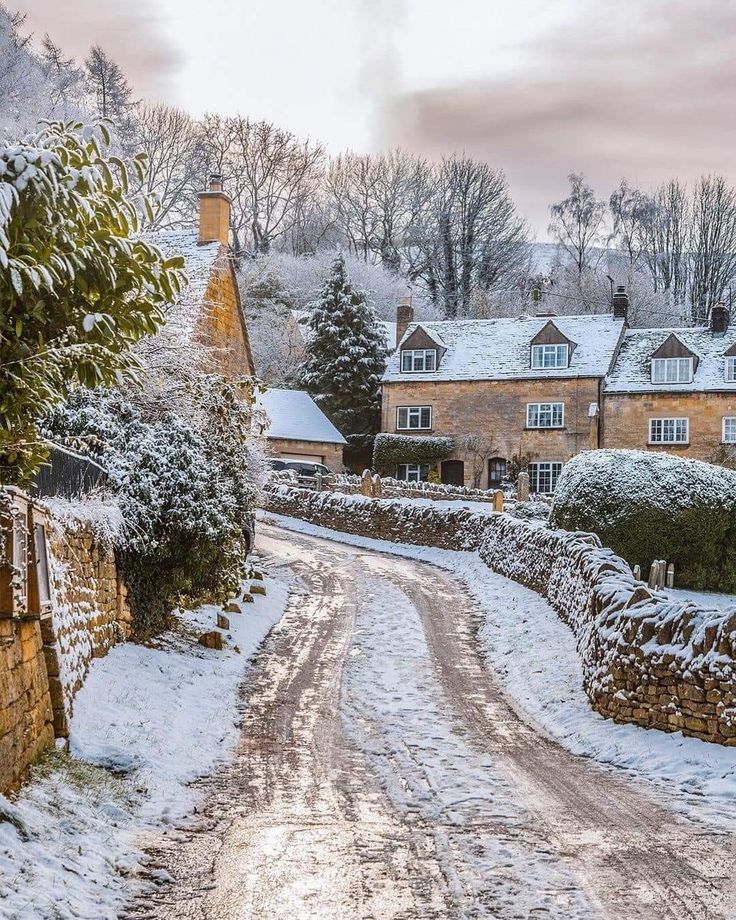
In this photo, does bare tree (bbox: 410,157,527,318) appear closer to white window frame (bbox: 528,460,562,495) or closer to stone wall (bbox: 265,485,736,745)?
white window frame (bbox: 528,460,562,495)

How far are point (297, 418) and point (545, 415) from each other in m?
12.1

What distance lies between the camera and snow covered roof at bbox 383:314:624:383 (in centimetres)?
4588

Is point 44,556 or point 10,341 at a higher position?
point 10,341

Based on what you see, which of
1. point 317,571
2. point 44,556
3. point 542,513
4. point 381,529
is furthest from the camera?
point 542,513

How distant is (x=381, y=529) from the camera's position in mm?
30031

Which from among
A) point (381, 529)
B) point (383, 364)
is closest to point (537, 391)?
point (383, 364)

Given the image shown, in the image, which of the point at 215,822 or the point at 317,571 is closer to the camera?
the point at 215,822

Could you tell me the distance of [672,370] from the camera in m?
44.6

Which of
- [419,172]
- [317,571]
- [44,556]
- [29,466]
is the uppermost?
[419,172]

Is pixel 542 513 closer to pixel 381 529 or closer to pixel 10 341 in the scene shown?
pixel 381 529

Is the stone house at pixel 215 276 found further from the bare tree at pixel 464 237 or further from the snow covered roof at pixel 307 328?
the bare tree at pixel 464 237

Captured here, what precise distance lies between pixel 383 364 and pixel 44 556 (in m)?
43.2

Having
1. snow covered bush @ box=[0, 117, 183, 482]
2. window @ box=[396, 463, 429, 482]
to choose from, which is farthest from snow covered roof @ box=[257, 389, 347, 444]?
snow covered bush @ box=[0, 117, 183, 482]

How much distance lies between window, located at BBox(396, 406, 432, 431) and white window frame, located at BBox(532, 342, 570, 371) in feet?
18.8
